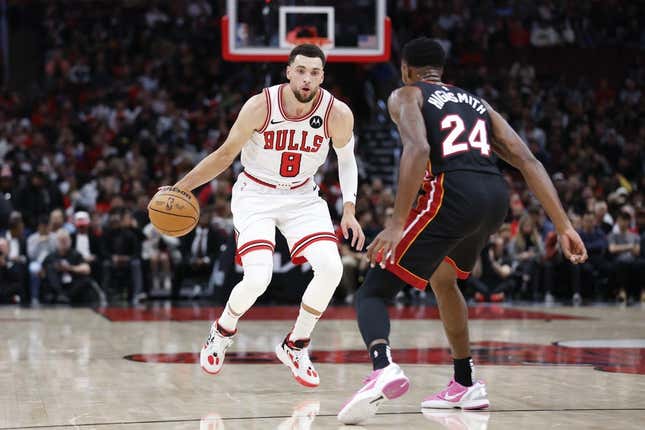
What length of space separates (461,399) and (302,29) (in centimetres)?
934

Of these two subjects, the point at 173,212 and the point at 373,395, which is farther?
the point at 173,212

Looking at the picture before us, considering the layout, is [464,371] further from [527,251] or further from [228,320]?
[527,251]

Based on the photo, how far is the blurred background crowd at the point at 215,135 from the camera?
48.5ft

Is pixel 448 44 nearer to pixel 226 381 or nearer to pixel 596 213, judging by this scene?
pixel 596 213

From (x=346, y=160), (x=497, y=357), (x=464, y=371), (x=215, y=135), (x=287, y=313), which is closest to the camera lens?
(x=464, y=371)

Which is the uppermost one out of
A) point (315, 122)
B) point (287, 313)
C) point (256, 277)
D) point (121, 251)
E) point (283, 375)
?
point (315, 122)

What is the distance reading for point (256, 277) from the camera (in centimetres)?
599

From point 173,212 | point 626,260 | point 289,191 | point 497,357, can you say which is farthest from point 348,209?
point 626,260

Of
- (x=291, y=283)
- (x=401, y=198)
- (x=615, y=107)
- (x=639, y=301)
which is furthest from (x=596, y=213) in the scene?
(x=401, y=198)

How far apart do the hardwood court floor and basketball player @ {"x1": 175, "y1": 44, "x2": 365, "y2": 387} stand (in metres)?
0.42

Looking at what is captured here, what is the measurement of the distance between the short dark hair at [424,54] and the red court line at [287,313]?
673cm

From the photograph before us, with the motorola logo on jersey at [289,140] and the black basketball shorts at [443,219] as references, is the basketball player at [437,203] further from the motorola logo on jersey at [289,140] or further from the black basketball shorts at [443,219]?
the motorola logo on jersey at [289,140]

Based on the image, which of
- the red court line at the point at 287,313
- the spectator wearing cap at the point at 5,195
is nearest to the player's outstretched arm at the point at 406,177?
the red court line at the point at 287,313

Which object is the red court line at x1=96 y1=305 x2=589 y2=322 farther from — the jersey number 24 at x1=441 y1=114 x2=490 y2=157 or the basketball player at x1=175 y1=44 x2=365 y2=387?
the jersey number 24 at x1=441 y1=114 x2=490 y2=157
